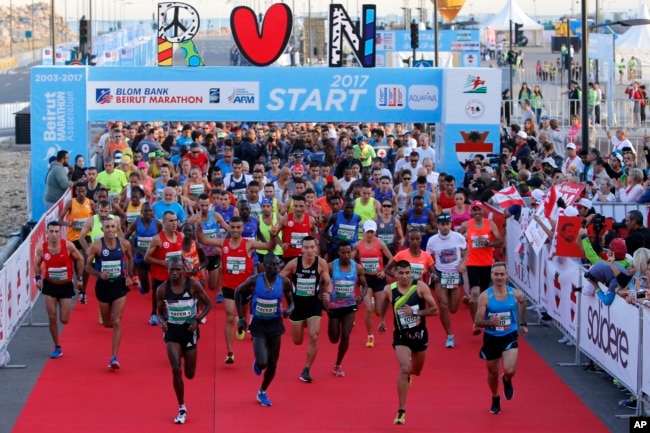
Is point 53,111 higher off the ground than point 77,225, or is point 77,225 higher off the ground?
point 53,111

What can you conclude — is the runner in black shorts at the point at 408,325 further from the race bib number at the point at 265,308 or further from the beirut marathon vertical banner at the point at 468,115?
the beirut marathon vertical banner at the point at 468,115

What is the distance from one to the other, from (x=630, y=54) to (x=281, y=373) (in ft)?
111

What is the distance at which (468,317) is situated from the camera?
18000 millimetres

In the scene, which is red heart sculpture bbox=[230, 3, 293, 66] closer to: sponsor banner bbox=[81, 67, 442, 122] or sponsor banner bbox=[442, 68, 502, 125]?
sponsor banner bbox=[81, 67, 442, 122]

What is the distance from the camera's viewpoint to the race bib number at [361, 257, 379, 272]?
15.7m

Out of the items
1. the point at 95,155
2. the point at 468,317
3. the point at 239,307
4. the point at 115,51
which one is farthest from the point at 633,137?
the point at 115,51

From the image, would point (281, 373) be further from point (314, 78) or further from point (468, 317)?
point (314, 78)

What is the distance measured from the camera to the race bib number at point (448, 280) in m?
16.3

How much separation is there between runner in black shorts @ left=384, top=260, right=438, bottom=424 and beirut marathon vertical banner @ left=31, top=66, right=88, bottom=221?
13560 millimetres

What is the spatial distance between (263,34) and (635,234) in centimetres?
1201

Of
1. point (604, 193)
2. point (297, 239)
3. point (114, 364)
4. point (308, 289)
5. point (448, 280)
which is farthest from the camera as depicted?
point (604, 193)

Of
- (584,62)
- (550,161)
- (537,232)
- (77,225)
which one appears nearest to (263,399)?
(537,232)

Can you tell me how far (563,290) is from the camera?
51.9ft

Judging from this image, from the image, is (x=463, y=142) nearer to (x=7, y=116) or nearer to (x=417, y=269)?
(x=417, y=269)
